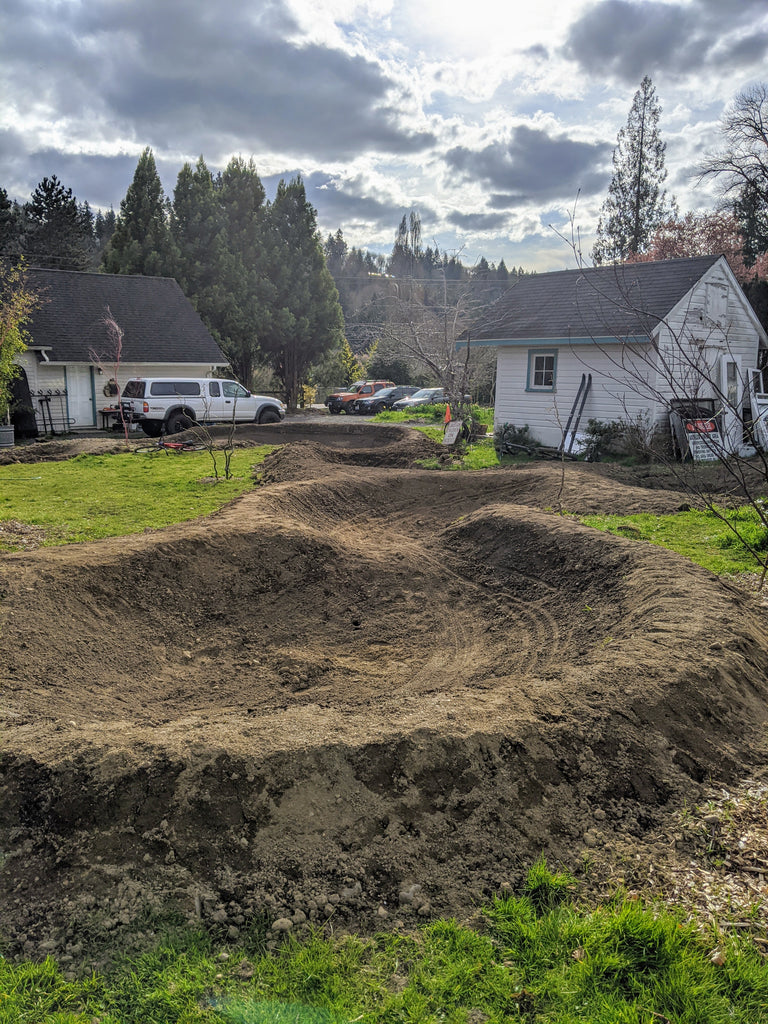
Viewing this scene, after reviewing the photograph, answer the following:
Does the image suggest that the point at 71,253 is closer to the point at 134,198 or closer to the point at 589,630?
the point at 134,198

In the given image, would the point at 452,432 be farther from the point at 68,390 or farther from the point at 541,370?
the point at 68,390

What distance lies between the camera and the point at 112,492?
12820mm

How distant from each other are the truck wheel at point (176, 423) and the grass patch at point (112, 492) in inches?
167

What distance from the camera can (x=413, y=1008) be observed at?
9.12ft

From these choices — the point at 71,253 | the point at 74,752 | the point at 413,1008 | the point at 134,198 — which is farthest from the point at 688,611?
the point at 71,253

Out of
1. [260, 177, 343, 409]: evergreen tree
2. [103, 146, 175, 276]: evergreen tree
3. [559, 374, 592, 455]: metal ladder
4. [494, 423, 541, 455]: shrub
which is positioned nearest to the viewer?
[559, 374, 592, 455]: metal ladder

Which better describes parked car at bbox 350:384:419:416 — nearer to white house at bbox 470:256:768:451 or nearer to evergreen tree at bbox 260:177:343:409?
evergreen tree at bbox 260:177:343:409

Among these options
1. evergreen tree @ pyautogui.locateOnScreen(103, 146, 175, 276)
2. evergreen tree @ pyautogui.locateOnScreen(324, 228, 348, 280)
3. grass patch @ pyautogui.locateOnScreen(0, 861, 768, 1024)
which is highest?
evergreen tree @ pyautogui.locateOnScreen(324, 228, 348, 280)

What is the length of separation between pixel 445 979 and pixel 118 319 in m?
28.5

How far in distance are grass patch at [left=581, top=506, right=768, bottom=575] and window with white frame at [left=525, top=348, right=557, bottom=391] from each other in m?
8.85

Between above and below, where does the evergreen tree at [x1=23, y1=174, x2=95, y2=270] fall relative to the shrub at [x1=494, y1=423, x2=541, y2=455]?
above

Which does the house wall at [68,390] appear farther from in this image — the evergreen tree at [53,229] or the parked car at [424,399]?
the evergreen tree at [53,229]

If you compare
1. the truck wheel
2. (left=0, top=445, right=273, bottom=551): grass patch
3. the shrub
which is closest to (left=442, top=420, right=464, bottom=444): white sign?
the shrub

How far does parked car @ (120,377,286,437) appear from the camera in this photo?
21969 mm
